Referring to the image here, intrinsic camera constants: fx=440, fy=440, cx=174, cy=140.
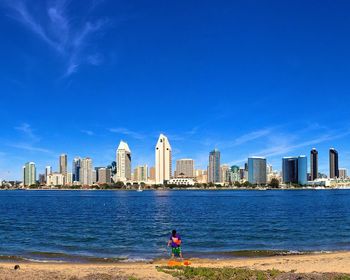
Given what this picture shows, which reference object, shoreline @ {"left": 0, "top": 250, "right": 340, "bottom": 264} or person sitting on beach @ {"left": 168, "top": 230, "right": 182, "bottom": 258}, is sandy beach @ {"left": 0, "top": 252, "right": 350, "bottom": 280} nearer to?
person sitting on beach @ {"left": 168, "top": 230, "right": 182, "bottom": 258}

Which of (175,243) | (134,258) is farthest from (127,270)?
(134,258)

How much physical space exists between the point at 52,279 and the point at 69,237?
31.2m

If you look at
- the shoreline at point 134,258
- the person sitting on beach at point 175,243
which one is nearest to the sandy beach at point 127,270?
the person sitting on beach at point 175,243

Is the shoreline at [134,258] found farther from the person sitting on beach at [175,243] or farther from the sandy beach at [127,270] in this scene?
the person sitting on beach at [175,243]

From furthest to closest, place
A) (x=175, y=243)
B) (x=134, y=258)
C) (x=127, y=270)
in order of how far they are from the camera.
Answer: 1. (x=134, y=258)
2. (x=175, y=243)
3. (x=127, y=270)

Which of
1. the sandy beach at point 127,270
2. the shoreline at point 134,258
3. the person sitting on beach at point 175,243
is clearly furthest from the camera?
the shoreline at point 134,258

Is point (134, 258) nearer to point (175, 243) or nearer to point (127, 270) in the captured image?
point (175, 243)

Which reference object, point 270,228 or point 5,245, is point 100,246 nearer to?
point 5,245

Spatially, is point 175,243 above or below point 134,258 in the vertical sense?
above

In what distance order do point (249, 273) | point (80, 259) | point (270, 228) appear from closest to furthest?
point (249, 273) → point (80, 259) → point (270, 228)

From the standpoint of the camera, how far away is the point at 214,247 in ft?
137

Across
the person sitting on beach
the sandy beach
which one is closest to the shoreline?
the sandy beach

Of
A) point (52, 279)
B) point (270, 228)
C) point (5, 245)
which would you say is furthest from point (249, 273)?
point (270, 228)

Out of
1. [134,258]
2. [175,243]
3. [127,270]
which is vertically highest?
[175,243]
